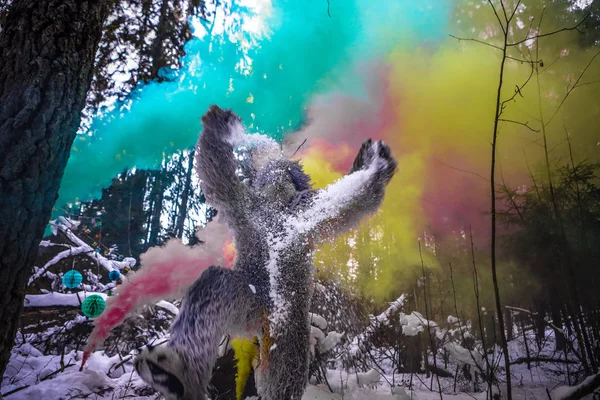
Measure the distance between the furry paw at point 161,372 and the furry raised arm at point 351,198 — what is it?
3.39ft

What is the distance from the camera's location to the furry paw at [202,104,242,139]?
79.6 inches

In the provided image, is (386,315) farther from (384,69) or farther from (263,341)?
(384,69)

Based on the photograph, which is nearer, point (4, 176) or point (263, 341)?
point (4, 176)

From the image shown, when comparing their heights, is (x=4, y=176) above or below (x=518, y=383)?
above

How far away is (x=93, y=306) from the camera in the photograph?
7.82ft

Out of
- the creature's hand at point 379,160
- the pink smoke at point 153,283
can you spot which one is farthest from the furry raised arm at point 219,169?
the creature's hand at point 379,160

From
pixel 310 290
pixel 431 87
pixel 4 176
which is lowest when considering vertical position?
pixel 310 290

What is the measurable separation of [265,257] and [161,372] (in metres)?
0.80

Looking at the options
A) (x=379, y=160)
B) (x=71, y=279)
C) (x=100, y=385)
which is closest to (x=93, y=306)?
(x=100, y=385)

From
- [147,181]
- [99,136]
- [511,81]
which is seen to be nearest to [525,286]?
[511,81]

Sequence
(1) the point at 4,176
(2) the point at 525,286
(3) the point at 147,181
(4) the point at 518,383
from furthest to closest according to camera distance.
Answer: (3) the point at 147,181 → (2) the point at 525,286 → (4) the point at 518,383 → (1) the point at 4,176

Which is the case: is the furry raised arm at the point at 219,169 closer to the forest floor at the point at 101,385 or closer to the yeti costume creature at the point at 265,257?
the yeti costume creature at the point at 265,257

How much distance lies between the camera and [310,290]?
1930 millimetres

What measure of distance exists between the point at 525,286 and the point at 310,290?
444cm
